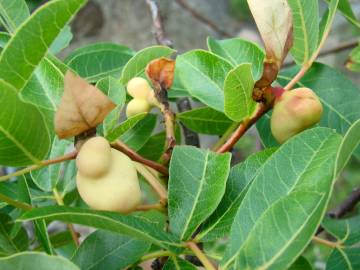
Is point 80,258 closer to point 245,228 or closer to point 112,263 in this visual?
point 112,263

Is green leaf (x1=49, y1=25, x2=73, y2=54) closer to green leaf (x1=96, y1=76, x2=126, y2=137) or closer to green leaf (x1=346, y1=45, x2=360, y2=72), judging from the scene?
green leaf (x1=96, y1=76, x2=126, y2=137)

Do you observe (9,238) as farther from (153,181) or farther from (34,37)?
(34,37)

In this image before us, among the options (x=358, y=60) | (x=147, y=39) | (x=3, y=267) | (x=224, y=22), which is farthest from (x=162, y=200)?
(x=224, y=22)

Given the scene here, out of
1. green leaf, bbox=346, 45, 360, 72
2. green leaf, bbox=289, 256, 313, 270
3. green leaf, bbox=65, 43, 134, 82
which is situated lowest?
green leaf, bbox=289, 256, 313, 270

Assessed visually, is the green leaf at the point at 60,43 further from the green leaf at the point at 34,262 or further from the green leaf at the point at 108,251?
the green leaf at the point at 34,262

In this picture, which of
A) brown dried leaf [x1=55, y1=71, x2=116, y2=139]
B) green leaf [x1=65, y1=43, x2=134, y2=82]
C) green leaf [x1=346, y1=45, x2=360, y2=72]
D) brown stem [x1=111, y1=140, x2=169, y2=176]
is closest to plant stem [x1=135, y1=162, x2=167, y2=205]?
brown stem [x1=111, y1=140, x2=169, y2=176]

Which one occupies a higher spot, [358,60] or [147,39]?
[358,60]
